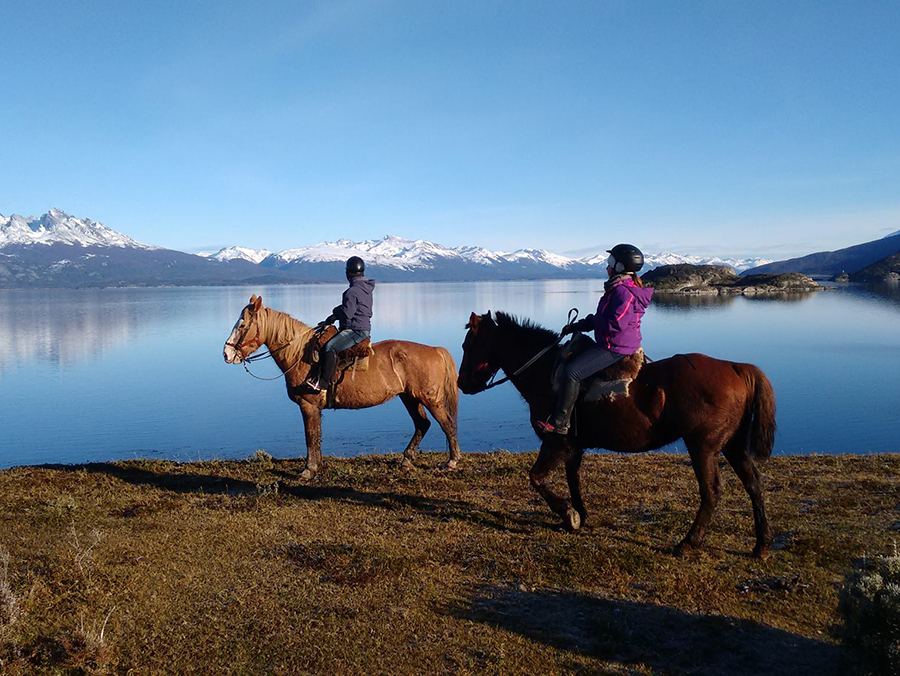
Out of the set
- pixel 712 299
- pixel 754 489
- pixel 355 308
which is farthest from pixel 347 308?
pixel 712 299

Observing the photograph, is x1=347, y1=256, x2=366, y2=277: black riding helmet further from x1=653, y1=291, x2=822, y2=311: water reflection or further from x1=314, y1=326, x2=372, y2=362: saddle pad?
x1=653, y1=291, x2=822, y2=311: water reflection

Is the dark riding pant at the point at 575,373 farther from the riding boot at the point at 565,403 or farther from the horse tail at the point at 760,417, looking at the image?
the horse tail at the point at 760,417

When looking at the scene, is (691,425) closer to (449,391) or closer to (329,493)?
(329,493)

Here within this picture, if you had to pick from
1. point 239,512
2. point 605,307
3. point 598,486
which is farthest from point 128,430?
point 605,307

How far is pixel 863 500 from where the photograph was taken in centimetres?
876

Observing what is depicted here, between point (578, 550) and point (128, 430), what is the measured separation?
69.0ft

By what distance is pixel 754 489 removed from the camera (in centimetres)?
703

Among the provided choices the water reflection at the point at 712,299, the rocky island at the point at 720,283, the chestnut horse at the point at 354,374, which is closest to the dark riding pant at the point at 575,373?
the chestnut horse at the point at 354,374

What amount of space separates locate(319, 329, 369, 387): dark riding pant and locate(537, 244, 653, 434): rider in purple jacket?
4.95 meters

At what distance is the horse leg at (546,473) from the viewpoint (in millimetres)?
7629

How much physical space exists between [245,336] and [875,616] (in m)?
9.86

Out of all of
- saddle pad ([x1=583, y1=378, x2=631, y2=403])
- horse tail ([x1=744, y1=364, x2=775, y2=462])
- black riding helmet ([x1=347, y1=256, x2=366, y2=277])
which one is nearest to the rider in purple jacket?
saddle pad ([x1=583, y1=378, x2=631, y2=403])

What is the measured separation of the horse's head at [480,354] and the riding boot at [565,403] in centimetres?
149

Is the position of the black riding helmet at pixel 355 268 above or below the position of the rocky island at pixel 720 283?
below
